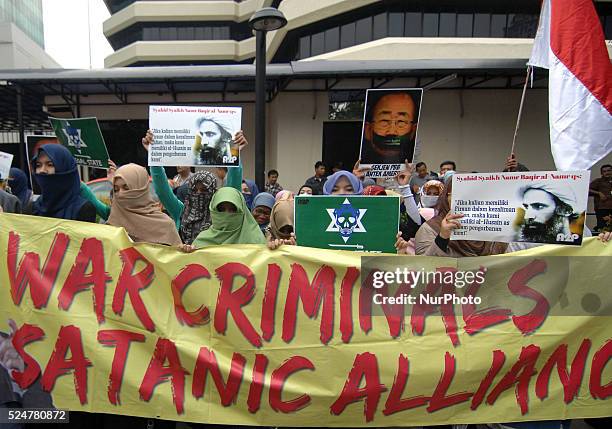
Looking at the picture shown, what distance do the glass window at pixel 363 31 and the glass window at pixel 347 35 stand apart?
→ 0.49ft

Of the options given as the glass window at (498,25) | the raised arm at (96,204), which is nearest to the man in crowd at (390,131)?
the raised arm at (96,204)

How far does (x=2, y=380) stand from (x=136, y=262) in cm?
94

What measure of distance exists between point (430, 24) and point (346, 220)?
1190 cm

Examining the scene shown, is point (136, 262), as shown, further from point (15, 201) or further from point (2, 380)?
point (15, 201)

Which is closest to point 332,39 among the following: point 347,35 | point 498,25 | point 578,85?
point 347,35

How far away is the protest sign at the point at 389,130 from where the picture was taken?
365cm

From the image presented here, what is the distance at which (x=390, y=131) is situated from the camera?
3658 millimetres

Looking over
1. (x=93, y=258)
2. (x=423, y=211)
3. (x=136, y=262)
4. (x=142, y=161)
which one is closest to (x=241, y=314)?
(x=136, y=262)

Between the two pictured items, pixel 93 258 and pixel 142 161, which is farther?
pixel 142 161

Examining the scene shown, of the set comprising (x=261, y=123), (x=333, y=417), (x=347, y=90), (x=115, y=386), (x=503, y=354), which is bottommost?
(x=333, y=417)

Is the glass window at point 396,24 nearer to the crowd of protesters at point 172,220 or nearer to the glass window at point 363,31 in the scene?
the glass window at point 363,31

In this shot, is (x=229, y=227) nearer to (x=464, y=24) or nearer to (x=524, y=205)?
(x=524, y=205)

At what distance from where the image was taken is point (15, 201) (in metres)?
3.39

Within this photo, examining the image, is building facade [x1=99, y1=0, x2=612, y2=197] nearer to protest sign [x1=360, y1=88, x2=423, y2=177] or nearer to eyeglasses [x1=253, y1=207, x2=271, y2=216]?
protest sign [x1=360, y1=88, x2=423, y2=177]
